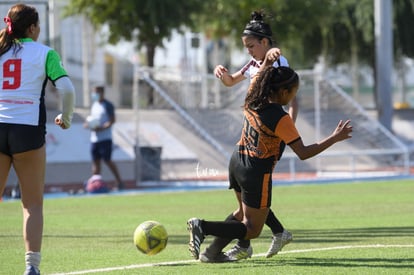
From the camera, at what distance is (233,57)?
53.7 metres

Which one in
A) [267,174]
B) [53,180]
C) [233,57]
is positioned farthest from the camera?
[233,57]

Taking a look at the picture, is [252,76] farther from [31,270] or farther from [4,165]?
[31,270]

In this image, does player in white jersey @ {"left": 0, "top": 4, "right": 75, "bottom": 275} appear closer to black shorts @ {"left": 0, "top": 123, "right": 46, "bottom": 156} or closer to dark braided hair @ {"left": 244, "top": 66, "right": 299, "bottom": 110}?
black shorts @ {"left": 0, "top": 123, "right": 46, "bottom": 156}

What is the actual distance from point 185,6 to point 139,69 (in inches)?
361

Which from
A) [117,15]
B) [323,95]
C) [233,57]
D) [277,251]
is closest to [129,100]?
[233,57]

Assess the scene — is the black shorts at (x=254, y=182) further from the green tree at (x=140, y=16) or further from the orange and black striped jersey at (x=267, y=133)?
the green tree at (x=140, y=16)

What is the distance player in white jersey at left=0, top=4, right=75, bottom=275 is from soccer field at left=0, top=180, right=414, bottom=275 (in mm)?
877

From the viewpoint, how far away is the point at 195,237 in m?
8.39

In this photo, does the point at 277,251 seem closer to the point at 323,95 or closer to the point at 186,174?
the point at 186,174

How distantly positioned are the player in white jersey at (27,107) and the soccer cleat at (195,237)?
1359 mm

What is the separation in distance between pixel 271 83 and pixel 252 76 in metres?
1.03

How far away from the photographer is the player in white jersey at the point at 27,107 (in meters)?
7.61

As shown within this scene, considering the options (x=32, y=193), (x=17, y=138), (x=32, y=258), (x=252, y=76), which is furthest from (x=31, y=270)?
(x=252, y=76)

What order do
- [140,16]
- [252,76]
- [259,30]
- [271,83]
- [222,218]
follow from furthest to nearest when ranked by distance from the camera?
1. [140,16]
2. [222,218]
3. [252,76]
4. [259,30]
5. [271,83]
